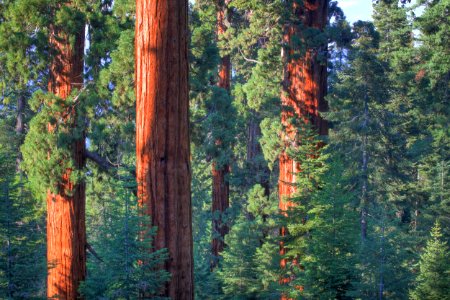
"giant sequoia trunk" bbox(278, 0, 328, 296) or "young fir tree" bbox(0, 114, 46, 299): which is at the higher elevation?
"giant sequoia trunk" bbox(278, 0, 328, 296)

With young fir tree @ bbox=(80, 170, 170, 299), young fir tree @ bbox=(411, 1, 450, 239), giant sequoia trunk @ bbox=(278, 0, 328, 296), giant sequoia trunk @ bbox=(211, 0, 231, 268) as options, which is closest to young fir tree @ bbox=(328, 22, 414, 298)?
giant sequoia trunk @ bbox=(278, 0, 328, 296)

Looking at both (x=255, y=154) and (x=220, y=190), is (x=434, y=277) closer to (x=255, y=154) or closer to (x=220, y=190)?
(x=220, y=190)

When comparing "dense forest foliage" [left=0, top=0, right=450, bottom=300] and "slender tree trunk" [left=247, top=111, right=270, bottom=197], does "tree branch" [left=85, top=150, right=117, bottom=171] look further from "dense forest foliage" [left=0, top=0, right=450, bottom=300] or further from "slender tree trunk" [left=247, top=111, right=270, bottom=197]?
"slender tree trunk" [left=247, top=111, right=270, bottom=197]

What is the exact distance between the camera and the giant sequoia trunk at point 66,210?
927 cm

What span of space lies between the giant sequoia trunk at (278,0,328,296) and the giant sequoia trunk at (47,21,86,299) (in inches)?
151

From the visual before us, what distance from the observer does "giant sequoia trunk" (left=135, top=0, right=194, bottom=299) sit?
5.75 meters

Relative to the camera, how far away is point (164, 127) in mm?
5762

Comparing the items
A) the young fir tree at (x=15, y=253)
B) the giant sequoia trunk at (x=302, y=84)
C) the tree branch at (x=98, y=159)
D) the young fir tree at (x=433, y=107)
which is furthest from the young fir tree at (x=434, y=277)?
the young fir tree at (x=433, y=107)

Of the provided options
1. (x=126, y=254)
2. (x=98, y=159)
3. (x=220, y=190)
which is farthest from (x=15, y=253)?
(x=220, y=190)

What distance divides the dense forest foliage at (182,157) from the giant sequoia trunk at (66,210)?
26 mm

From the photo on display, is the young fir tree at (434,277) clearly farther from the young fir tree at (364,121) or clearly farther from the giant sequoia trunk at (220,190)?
the giant sequoia trunk at (220,190)

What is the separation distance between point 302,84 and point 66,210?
5.07 m

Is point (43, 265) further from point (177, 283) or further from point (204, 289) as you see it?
point (204, 289)

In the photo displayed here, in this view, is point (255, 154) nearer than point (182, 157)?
No
